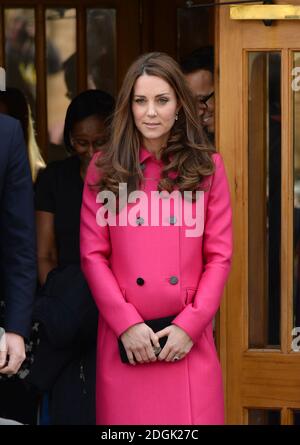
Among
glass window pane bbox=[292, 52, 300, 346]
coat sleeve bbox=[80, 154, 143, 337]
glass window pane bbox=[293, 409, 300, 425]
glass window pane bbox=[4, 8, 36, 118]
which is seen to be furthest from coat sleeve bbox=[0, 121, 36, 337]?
glass window pane bbox=[4, 8, 36, 118]

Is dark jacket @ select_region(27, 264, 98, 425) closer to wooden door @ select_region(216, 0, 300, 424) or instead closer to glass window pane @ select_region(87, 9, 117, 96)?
wooden door @ select_region(216, 0, 300, 424)

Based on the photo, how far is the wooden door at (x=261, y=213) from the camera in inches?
189

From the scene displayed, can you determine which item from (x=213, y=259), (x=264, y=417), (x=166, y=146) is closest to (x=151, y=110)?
(x=166, y=146)

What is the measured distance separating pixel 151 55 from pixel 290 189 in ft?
2.66

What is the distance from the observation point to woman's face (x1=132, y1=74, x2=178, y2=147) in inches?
173

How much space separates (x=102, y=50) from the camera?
6758mm

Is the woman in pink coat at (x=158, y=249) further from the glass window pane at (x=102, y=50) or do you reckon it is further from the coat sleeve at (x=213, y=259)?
the glass window pane at (x=102, y=50)

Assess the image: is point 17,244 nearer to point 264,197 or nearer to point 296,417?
point 264,197

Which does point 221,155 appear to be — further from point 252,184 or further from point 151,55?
point 151,55

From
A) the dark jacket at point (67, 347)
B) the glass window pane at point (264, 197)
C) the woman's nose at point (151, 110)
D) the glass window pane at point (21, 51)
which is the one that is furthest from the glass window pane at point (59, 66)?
the woman's nose at point (151, 110)

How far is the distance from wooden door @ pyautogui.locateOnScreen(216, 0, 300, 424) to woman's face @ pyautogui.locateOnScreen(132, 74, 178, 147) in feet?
1.51

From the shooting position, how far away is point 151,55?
14.6ft

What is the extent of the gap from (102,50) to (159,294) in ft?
8.83

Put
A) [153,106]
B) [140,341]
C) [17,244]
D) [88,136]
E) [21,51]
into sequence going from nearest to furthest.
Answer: [17,244]
[140,341]
[153,106]
[88,136]
[21,51]
